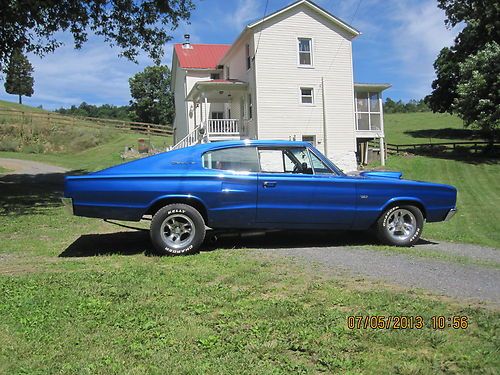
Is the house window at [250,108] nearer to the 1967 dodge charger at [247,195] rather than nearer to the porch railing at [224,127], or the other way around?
the porch railing at [224,127]

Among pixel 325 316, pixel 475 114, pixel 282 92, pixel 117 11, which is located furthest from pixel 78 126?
pixel 325 316

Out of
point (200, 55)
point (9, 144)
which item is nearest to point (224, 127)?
point (200, 55)

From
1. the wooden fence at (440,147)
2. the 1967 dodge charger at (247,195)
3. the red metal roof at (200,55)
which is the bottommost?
the 1967 dodge charger at (247,195)

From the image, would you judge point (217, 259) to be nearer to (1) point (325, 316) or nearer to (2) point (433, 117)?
(1) point (325, 316)

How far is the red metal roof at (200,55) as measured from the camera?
35.6 metres

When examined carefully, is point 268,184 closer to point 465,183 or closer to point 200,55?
point 465,183

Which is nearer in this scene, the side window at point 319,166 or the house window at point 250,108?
the side window at point 319,166

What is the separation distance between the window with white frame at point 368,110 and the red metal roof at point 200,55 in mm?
11042

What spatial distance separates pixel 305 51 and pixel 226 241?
21.6 metres

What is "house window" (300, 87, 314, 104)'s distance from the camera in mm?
27047

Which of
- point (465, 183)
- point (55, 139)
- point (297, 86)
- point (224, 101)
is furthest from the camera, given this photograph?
point (55, 139)

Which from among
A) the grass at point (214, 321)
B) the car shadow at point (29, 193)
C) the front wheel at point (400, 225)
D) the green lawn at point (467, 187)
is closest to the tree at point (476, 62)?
the green lawn at point (467, 187)

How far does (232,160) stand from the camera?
6.67 metres

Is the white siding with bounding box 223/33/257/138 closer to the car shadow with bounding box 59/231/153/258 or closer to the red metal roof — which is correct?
the red metal roof
